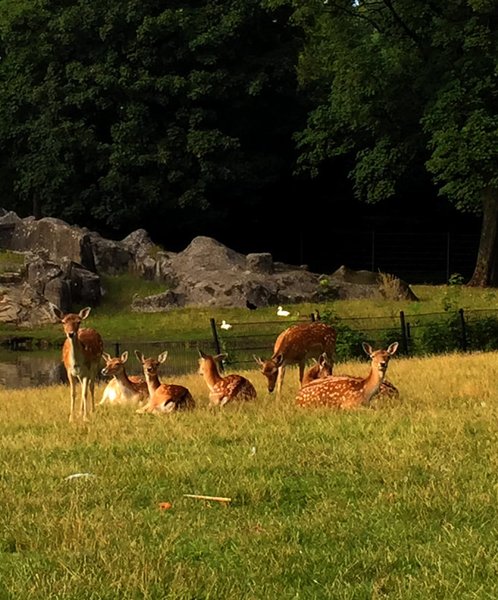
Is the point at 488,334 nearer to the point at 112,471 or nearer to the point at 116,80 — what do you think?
the point at 112,471

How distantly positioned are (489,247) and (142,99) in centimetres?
1547

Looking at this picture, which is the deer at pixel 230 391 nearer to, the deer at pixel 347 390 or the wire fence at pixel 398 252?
the deer at pixel 347 390

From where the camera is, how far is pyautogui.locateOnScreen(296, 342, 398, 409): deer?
442 inches

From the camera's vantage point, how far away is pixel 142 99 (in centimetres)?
4306

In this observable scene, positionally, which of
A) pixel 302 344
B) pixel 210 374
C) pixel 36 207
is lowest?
pixel 210 374

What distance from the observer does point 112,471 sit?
303 inches

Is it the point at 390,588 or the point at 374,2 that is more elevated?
the point at 374,2

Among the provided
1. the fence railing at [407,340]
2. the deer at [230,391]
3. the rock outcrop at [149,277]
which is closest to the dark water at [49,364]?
A: the fence railing at [407,340]

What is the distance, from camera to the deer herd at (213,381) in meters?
11.3

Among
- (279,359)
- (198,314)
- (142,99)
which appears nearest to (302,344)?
(279,359)

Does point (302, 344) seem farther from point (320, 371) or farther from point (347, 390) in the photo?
point (347, 390)

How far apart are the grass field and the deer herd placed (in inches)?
25.2

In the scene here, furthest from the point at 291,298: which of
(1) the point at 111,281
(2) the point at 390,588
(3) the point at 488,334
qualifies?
(2) the point at 390,588

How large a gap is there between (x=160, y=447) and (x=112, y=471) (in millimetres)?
1102
